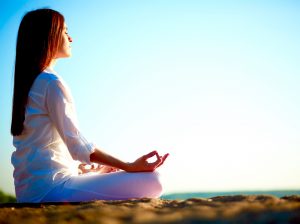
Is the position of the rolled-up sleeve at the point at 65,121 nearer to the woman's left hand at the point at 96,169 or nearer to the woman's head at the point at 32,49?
the woman's head at the point at 32,49

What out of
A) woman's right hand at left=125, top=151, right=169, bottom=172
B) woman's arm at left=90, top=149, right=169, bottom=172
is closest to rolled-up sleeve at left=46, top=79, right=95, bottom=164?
woman's arm at left=90, top=149, right=169, bottom=172

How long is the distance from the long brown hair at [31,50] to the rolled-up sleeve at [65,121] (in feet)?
1.05

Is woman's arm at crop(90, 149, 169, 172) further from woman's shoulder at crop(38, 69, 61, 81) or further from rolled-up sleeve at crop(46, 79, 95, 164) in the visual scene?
woman's shoulder at crop(38, 69, 61, 81)

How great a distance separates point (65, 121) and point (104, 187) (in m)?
0.78

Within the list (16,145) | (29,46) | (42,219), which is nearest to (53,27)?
(29,46)

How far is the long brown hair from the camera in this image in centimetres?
393

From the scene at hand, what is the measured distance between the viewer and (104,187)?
3900 millimetres

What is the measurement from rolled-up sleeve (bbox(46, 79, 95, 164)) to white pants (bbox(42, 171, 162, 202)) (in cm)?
25

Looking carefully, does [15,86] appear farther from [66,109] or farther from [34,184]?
[34,184]

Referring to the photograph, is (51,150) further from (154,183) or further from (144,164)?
(154,183)

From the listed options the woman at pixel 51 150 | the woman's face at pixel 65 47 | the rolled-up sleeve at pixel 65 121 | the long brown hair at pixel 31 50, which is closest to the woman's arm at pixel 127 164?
the woman at pixel 51 150

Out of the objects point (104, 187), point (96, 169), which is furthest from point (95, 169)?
point (104, 187)

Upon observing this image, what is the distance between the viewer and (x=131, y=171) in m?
Result: 3.92

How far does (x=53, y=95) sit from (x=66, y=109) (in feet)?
0.61
